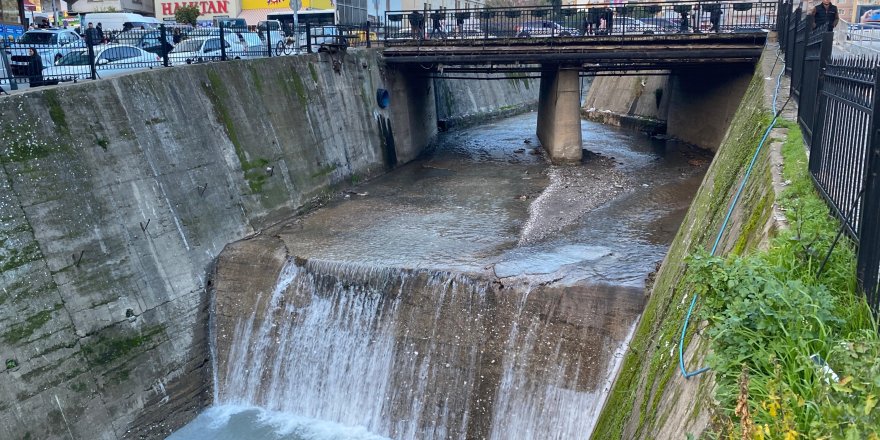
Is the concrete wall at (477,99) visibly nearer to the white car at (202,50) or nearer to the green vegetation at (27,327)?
the white car at (202,50)

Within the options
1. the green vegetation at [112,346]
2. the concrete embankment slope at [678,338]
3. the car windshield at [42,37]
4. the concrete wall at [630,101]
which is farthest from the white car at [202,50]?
the concrete wall at [630,101]

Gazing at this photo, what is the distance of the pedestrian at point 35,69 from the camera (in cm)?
1487

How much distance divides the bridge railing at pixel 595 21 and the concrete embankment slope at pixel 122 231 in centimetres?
790

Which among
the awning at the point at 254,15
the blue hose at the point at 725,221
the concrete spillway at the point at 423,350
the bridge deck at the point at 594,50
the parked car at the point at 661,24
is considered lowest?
the concrete spillway at the point at 423,350

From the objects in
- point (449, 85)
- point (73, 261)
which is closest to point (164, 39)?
point (73, 261)

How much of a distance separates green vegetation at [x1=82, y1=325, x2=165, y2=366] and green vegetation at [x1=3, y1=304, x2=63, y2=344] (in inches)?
30.1

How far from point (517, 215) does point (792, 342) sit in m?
13.6

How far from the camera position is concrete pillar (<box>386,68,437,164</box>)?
25.3 meters

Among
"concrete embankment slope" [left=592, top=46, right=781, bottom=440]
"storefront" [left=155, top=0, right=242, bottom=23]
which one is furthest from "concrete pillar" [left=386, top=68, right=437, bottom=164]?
"storefront" [left=155, top=0, right=242, bottom=23]

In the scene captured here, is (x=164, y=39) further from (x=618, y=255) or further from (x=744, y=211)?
(x=744, y=211)

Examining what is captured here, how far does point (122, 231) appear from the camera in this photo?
13398 millimetres

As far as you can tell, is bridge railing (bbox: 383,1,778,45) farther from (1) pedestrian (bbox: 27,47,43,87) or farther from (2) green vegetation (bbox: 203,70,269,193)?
(1) pedestrian (bbox: 27,47,43,87)

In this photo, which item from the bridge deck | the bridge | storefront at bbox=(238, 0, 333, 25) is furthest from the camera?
storefront at bbox=(238, 0, 333, 25)

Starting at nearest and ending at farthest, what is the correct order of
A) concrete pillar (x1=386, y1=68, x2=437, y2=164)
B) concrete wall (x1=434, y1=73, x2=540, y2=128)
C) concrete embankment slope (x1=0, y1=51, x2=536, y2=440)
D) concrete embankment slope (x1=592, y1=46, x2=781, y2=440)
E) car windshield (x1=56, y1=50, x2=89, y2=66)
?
1. concrete embankment slope (x1=592, y1=46, x2=781, y2=440)
2. concrete embankment slope (x1=0, y1=51, x2=536, y2=440)
3. car windshield (x1=56, y1=50, x2=89, y2=66)
4. concrete pillar (x1=386, y1=68, x2=437, y2=164)
5. concrete wall (x1=434, y1=73, x2=540, y2=128)
